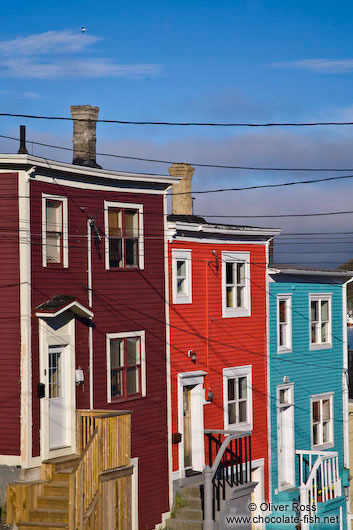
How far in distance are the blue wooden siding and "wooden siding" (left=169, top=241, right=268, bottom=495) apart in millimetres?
529

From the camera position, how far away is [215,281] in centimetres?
2905

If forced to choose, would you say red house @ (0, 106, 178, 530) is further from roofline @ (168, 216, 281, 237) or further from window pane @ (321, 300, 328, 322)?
window pane @ (321, 300, 328, 322)

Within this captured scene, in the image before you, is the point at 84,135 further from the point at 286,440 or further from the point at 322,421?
the point at 322,421

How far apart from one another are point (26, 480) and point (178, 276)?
8183 millimetres

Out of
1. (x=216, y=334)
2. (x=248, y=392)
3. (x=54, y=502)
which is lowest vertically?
(x=54, y=502)

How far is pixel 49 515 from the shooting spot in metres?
21.8

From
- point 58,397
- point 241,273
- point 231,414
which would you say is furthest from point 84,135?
point 231,414

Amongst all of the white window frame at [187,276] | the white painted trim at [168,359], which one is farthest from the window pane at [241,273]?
the white painted trim at [168,359]

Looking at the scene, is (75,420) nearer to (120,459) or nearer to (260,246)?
(120,459)

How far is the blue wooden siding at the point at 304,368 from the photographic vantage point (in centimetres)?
3123

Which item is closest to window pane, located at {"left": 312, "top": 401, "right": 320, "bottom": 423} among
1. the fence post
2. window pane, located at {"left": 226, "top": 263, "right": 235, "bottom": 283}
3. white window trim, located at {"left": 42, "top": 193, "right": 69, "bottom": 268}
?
window pane, located at {"left": 226, "top": 263, "right": 235, "bottom": 283}

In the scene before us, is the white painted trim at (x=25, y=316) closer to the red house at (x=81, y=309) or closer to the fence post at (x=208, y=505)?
the red house at (x=81, y=309)

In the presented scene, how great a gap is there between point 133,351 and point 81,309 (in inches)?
119

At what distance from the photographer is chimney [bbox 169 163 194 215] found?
32.5 m
